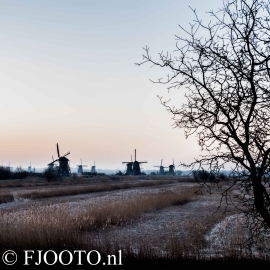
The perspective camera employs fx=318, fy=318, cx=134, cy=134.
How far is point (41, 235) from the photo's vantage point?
10508mm

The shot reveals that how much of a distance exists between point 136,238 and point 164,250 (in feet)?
7.72

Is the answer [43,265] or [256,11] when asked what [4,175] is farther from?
[256,11]

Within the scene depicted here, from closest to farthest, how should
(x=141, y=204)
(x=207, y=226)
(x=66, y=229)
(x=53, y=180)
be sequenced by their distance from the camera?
(x=66, y=229)
(x=207, y=226)
(x=141, y=204)
(x=53, y=180)

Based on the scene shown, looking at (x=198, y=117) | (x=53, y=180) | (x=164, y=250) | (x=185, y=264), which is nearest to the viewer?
(x=198, y=117)

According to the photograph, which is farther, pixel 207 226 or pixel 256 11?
pixel 207 226

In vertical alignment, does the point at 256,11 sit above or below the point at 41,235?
above

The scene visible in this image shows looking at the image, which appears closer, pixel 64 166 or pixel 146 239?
pixel 146 239

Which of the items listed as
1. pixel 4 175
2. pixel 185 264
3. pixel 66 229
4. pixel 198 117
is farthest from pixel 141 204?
pixel 4 175

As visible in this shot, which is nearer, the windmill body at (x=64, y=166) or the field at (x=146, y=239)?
the field at (x=146, y=239)

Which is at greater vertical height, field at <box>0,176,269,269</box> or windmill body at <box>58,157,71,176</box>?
windmill body at <box>58,157,71,176</box>

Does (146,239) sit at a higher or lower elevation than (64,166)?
lower

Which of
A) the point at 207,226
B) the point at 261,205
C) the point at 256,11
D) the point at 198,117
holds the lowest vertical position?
the point at 207,226

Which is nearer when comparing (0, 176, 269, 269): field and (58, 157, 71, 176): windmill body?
(0, 176, 269, 269): field

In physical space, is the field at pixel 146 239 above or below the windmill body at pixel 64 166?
below
